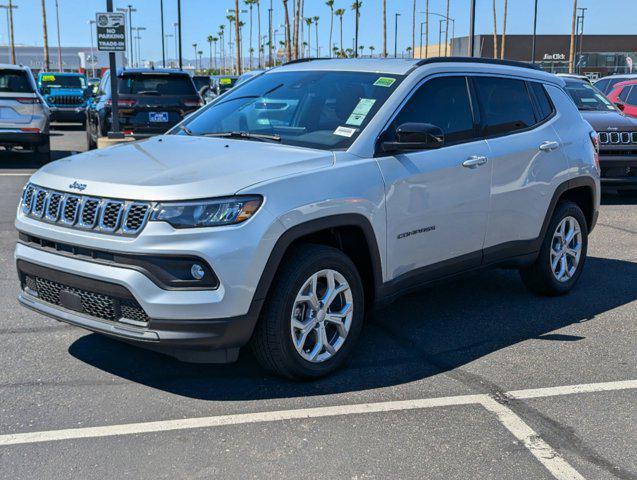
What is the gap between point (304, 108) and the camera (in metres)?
5.35

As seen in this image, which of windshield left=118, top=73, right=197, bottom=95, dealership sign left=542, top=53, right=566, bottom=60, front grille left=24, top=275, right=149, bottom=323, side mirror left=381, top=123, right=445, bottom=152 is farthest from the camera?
dealership sign left=542, top=53, right=566, bottom=60

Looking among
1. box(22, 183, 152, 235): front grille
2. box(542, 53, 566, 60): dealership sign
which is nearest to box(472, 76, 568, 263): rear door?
box(22, 183, 152, 235): front grille

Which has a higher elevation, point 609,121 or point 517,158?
point 517,158

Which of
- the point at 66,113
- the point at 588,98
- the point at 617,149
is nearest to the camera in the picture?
the point at 617,149

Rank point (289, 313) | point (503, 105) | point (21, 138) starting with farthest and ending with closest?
1. point (21, 138)
2. point (503, 105)
3. point (289, 313)

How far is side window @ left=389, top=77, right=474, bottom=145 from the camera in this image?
17.4 feet

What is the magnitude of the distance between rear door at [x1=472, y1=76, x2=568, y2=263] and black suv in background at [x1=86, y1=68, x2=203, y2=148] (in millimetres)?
9279

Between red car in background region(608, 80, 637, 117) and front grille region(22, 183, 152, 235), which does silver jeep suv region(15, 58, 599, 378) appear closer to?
front grille region(22, 183, 152, 235)

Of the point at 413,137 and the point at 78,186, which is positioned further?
the point at 413,137

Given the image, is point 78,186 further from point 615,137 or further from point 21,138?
point 21,138

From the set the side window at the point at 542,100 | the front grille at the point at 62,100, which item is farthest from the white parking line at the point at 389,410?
the front grille at the point at 62,100

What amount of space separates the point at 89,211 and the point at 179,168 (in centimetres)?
54

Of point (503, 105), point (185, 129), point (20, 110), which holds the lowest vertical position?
point (20, 110)

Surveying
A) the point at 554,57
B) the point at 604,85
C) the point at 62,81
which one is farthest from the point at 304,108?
the point at 554,57
